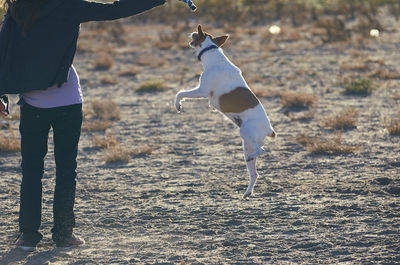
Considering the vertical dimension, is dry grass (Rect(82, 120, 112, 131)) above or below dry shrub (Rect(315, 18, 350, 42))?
below

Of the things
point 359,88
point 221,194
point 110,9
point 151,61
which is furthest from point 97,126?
point 151,61

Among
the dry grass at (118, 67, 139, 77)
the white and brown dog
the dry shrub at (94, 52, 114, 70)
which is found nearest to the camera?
the white and brown dog

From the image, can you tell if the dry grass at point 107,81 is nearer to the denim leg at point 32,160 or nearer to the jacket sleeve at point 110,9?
the denim leg at point 32,160

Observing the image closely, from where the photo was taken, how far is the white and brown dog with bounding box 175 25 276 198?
17.8 ft

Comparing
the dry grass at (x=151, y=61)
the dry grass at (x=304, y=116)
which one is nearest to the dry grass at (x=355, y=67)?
the dry grass at (x=151, y=61)

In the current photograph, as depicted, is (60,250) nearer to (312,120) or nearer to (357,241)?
(357,241)

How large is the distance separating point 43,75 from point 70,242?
134 centimetres

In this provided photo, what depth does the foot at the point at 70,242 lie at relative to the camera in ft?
18.5

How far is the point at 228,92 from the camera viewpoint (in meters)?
5.39

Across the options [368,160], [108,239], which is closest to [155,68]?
[368,160]

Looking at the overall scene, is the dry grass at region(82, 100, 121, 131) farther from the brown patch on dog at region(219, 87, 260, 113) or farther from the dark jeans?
the brown patch on dog at region(219, 87, 260, 113)

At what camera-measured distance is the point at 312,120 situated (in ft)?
37.6

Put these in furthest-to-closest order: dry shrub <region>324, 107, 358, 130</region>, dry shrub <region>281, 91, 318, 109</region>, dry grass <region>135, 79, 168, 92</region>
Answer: dry grass <region>135, 79, 168, 92</region>, dry shrub <region>281, 91, 318, 109</region>, dry shrub <region>324, 107, 358, 130</region>

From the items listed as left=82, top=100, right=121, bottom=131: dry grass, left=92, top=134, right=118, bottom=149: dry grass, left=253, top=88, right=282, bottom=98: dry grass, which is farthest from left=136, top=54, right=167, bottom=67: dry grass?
left=92, top=134, right=118, bottom=149: dry grass
